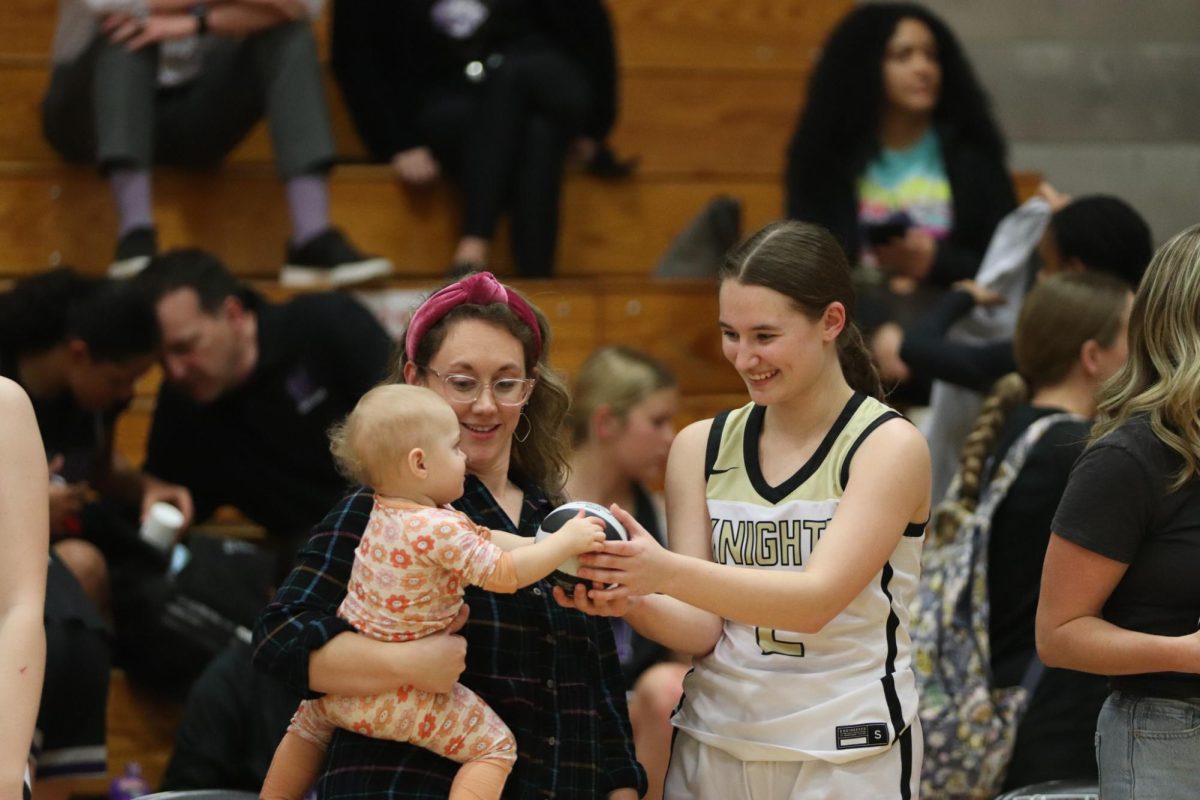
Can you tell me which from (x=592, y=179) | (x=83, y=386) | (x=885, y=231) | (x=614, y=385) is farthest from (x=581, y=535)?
(x=592, y=179)

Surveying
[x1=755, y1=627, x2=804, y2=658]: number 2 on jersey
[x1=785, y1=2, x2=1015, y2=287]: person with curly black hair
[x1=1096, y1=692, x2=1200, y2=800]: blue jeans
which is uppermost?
[x1=785, y1=2, x2=1015, y2=287]: person with curly black hair

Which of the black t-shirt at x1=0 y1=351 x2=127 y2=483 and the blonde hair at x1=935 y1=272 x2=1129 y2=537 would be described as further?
the black t-shirt at x1=0 y1=351 x2=127 y2=483

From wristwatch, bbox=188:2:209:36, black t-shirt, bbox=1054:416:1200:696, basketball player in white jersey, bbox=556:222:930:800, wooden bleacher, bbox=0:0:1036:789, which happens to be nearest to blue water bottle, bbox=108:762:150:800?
wooden bleacher, bbox=0:0:1036:789

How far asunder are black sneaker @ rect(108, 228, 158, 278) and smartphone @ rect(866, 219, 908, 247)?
2259mm

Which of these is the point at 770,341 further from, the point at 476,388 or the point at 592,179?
the point at 592,179

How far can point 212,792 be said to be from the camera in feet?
8.48

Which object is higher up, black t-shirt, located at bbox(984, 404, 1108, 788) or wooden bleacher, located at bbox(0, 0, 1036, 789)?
wooden bleacher, located at bbox(0, 0, 1036, 789)

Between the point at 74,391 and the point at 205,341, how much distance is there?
0.36 meters

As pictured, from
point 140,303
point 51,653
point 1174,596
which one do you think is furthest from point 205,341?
point 1174,596

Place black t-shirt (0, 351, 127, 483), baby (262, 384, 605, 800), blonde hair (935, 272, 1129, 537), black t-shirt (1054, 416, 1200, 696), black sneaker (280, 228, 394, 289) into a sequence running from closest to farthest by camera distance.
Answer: baby (262, 384, 605, 800)
black t-shirt (1054, 416, 1200, 696)
blonde hair (935, 272, 1129, 537)
black t-shirt (0, 351, 127, 483)
black sneaker (280, 228, 394, 289)

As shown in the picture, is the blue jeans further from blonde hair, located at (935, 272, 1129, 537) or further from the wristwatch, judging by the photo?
the wristwatch

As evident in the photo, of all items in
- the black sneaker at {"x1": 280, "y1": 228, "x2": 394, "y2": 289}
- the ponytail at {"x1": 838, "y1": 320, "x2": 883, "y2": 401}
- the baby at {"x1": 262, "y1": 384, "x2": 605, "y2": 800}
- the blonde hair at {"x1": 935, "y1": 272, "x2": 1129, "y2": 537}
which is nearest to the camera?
the baby at {"x1": 262, "y1": 384, "x2": 605, "y2": 800}

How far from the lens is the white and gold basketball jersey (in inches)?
89.7

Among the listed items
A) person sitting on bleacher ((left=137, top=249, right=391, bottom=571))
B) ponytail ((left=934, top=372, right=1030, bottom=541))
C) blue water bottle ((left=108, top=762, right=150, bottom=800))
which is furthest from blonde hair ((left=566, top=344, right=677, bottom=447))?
blue water bottle ((left=108, top=762, right=150, bottom=800))
